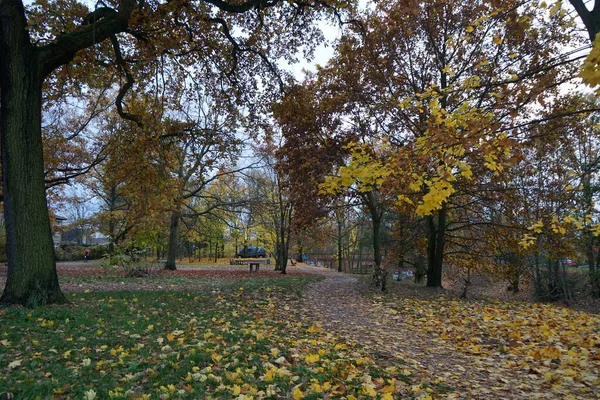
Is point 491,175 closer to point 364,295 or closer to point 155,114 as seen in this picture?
point 364,295

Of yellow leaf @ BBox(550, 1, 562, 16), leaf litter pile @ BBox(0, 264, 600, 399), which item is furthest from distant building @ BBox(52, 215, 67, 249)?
yellow leaf @ BBox(550, 1, 562, 16)

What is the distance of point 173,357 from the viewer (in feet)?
12.9

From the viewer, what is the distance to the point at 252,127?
1046cm

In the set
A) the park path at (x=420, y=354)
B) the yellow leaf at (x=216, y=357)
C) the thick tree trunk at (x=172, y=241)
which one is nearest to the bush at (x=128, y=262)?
the thick tree trunk at (x=172, y=241)

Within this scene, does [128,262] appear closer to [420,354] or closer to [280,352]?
[280,352]

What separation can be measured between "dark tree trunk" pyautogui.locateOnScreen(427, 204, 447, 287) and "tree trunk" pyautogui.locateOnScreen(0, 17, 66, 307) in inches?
431

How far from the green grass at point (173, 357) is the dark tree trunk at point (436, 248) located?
7556 mm

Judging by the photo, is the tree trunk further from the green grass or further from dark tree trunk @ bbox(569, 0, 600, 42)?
dark tree trunk @ bbox(569, 0, 600, 42)

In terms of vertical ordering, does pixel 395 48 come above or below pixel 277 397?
above

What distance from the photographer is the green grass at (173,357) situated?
3.18 m

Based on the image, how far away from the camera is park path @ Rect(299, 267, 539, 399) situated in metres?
3.85

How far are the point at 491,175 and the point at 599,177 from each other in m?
4.98

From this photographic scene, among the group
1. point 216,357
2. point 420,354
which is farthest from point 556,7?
point 216,357

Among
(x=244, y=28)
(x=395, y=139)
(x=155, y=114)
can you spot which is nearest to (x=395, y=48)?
(x=395, y=139)
